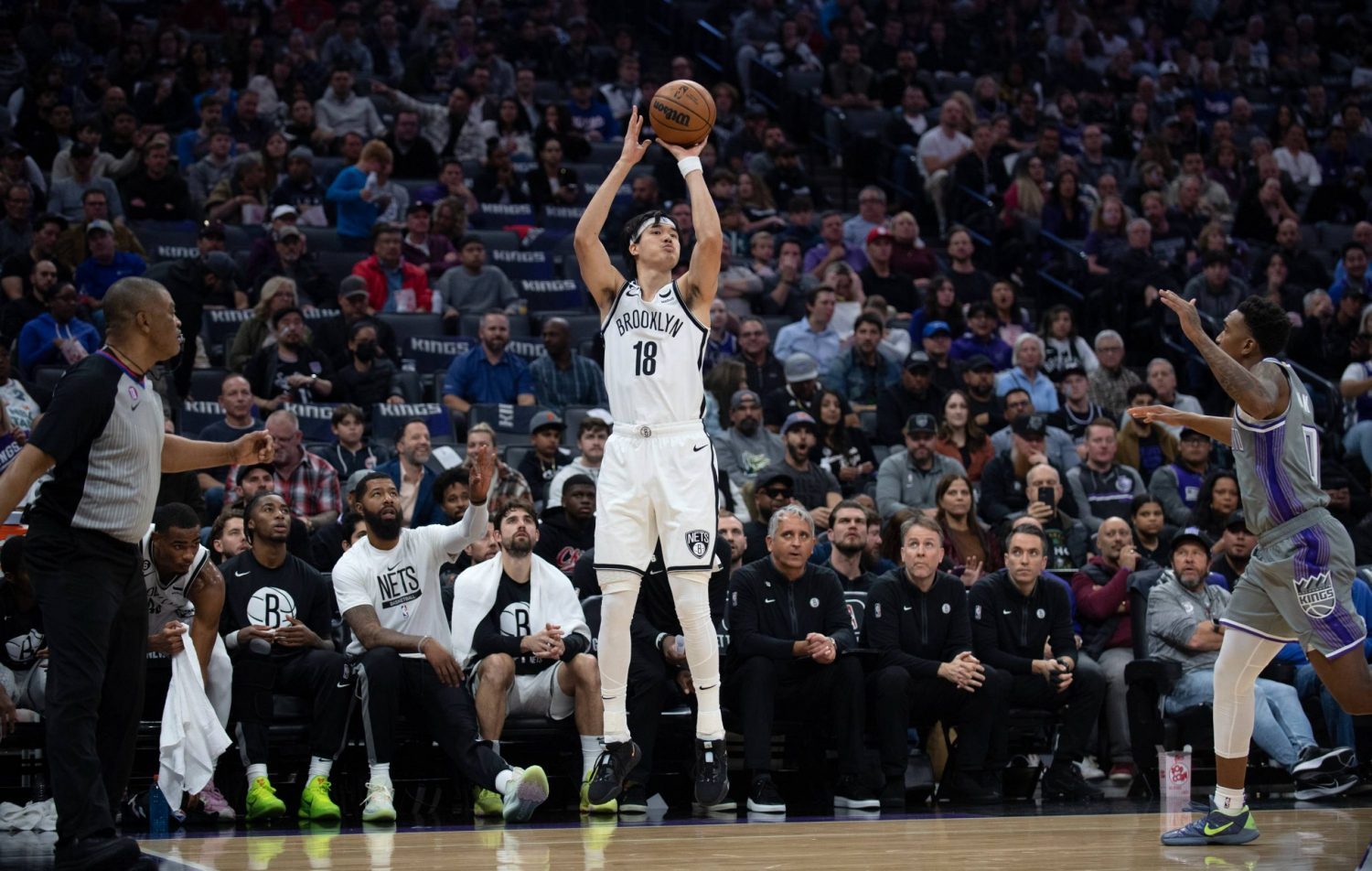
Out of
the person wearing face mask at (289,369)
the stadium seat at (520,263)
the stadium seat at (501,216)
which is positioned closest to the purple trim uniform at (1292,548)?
the person wearing face mask at (289,369)

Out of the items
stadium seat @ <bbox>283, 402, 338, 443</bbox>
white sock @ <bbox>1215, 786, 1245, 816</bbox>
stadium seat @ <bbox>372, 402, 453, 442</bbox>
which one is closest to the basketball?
white sock @ <bbox>1215, 786, 1245, 816</bbox>

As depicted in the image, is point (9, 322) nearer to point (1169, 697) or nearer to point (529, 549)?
point (529, 549)

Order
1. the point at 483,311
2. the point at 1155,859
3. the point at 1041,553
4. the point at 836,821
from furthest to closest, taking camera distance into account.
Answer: the point at 483,311
the point at 1041,553
the point at 836,821
the point at 1155,859

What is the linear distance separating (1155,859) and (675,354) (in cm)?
257

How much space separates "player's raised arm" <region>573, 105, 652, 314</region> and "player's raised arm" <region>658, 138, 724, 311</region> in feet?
0.43

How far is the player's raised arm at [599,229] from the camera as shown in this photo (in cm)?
637

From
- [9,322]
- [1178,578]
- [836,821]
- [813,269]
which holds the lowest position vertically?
[836,821]

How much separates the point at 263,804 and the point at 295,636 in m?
0.89

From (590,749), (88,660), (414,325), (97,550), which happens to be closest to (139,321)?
(97,550)

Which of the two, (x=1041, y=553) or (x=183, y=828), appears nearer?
(x=183, y=828)

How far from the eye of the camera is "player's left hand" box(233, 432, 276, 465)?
583 centimetres

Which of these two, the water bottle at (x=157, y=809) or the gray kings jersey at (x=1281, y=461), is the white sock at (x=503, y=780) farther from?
the gray kings jersey at (x=1281, y=461)

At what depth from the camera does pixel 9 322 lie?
11469mm

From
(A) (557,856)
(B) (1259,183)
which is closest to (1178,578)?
(A) (557,856)
